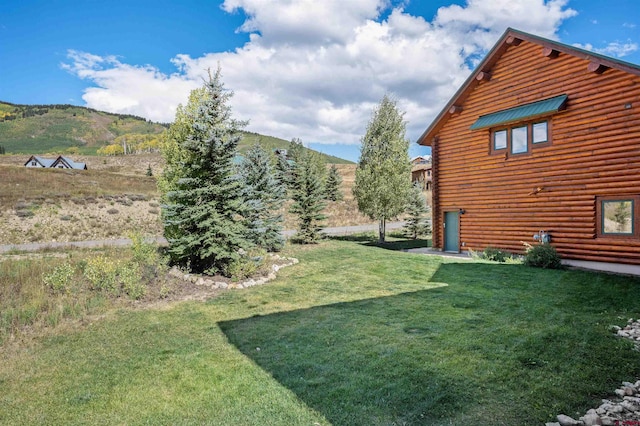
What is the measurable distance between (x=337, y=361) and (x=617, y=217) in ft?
34.5

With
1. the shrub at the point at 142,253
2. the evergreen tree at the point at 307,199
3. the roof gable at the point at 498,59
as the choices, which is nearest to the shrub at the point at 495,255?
the roof gable at the point at 498,59

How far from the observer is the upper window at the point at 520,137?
40.3 feet

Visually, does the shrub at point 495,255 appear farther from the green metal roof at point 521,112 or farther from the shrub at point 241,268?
the shrub at point 241,268

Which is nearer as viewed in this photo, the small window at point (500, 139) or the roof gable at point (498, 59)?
the roof gable at point (498, 59)

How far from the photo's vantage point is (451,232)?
15914mm

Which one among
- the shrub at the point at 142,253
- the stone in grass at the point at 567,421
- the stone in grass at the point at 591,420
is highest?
the shrub at the point at 142,253

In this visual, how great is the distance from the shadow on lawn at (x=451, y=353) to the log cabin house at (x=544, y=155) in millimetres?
3302

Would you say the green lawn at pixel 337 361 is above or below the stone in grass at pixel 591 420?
below

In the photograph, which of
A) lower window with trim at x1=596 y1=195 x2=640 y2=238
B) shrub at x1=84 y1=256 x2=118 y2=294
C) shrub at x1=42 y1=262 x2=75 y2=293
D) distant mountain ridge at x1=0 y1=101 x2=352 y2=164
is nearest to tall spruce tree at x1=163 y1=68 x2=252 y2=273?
shrub at x1=84 y1=256 x2=118 y2=294

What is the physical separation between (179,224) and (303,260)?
5.10 m

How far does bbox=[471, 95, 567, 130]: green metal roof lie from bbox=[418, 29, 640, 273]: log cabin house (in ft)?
0.14

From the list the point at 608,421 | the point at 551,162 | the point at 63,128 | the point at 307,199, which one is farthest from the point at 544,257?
the point at 63,128

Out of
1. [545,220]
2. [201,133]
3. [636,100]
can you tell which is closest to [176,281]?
[201,133]

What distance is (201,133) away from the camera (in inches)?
404
